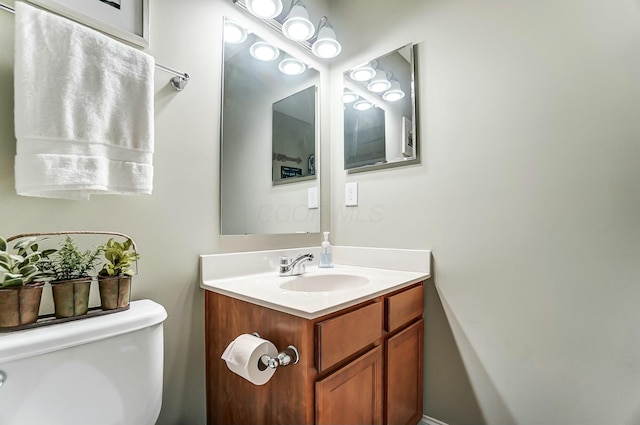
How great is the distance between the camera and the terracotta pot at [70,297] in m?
0.75

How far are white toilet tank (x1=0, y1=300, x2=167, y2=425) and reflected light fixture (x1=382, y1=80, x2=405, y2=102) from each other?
1.38 metres

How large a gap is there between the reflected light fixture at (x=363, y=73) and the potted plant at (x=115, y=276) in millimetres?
1383

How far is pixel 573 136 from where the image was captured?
102 centimetres

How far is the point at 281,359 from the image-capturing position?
2.58 ft

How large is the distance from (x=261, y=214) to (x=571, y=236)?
123 cm

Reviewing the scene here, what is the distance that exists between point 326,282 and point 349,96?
1056 mm

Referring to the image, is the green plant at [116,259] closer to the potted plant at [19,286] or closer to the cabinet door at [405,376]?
the potted plant at [19,286]

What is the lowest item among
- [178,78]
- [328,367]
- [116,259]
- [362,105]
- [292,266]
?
[328,367]

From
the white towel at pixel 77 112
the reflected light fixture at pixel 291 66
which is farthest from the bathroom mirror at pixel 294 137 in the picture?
the white towel at pixel 77 112

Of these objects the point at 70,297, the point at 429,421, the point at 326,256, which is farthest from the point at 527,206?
the point at 70,297

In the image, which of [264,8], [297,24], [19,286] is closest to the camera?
[19,286]

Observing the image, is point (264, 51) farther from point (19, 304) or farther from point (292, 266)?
point (19, 304)

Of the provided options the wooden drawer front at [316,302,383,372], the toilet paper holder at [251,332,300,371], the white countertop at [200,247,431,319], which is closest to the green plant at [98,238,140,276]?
the white countertop at [200,247,431,319]

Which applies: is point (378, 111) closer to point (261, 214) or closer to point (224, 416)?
point (261, 214)
